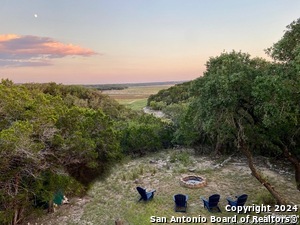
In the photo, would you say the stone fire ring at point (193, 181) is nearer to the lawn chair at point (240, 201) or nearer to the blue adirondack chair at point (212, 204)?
the blue adirondack chair at point (212, 204)

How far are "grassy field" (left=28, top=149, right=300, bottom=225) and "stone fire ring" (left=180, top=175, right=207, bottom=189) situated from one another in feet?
0.66

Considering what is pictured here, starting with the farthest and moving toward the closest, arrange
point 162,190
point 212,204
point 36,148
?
point 162,190 → point 212,204 → point 36,148

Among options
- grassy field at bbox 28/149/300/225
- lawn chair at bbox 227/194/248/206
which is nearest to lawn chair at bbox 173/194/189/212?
grassy field at bbox 28/149/300/225

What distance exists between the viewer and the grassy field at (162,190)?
31.9 feet

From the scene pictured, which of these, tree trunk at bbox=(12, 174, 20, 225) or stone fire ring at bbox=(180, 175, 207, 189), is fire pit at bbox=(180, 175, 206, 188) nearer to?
stone fire ring at bbox=(180, 175, 207, 189)

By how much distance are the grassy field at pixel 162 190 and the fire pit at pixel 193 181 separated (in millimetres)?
208

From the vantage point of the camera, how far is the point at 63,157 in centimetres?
1016

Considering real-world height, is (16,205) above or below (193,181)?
above

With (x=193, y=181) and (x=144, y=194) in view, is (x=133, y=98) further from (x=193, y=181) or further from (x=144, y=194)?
(x=144, y=194)

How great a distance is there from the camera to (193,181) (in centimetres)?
1265

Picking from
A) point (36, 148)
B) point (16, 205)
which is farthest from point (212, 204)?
point (16, 205)

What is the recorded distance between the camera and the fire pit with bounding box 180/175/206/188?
12.0m

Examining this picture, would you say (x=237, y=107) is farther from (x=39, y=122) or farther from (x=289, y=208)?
(x=39, y=122)

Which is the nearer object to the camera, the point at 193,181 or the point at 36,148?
the point at 36,148
